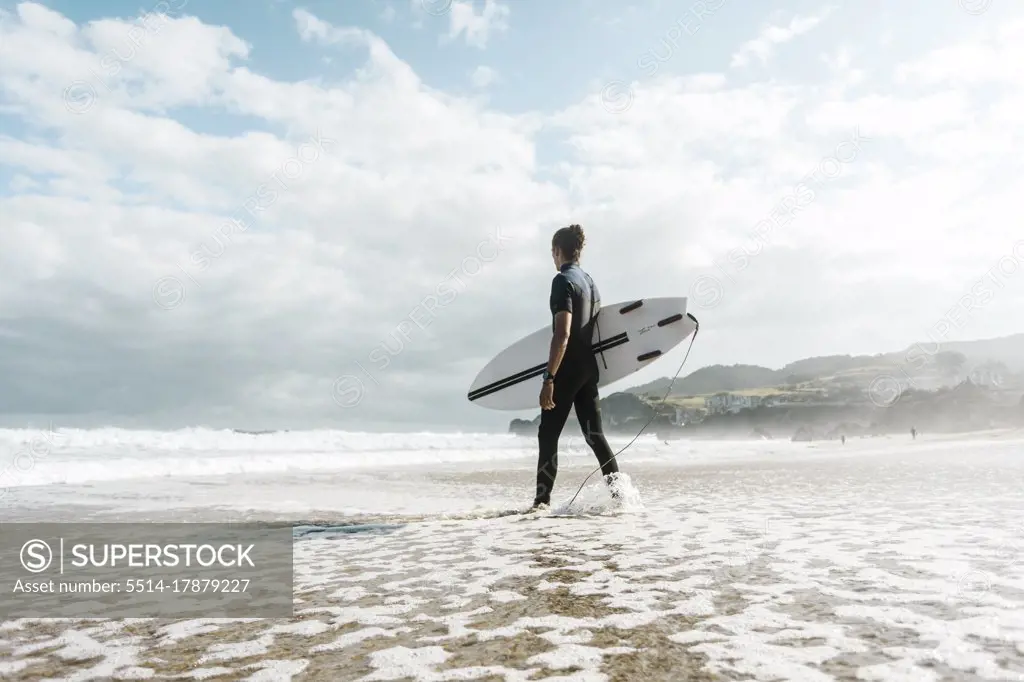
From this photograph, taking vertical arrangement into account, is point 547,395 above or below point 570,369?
below

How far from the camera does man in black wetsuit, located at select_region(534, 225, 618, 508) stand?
5832mm

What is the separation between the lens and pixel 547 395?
5930 mm

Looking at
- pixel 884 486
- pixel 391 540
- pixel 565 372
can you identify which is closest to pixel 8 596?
pixel 391 540

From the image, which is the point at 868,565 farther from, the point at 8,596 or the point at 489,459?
the point at 489,459

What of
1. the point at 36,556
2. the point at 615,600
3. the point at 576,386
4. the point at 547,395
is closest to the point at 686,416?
the point at 576,386

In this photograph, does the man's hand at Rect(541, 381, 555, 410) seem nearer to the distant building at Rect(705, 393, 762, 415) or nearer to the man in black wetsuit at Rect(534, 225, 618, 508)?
the man in black wetsuit at Rect(534, 225, 618, 508)

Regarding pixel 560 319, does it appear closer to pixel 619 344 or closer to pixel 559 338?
pixel 559 338

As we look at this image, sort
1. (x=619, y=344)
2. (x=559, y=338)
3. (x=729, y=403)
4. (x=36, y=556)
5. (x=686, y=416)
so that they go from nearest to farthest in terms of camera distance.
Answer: (x=36, y=556), (x=559, y=338), (x=619, y=344), (x=729, y=403), (x=686, y=416)

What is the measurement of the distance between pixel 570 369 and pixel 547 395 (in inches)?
13.3

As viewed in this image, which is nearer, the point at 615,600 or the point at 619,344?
the point at 615,600

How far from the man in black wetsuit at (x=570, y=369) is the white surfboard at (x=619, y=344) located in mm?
1165

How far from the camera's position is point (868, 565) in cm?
363

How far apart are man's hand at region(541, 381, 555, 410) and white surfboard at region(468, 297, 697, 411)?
1.34m

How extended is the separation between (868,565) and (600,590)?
1.61 m
